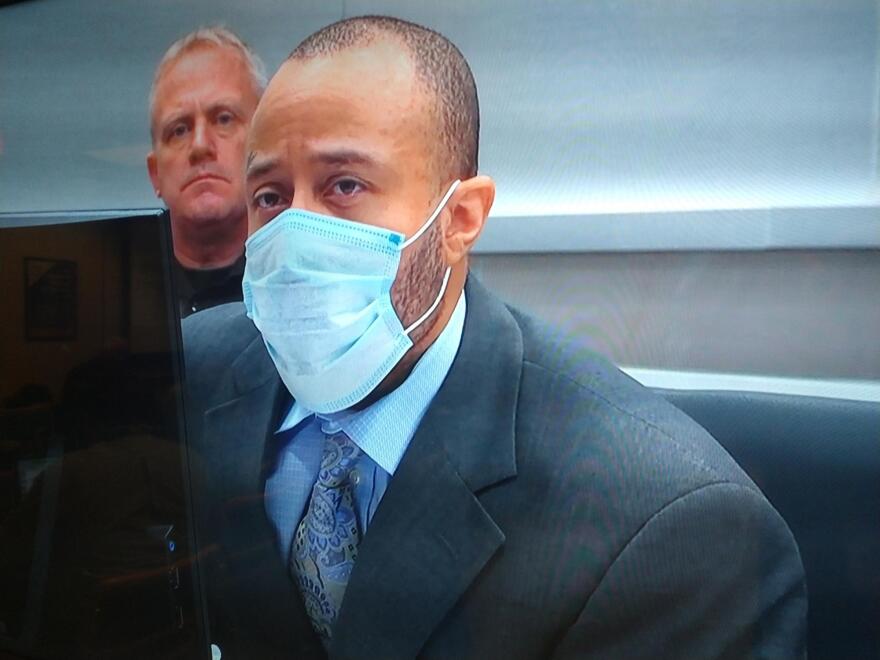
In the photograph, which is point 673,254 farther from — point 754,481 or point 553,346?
point 754,481

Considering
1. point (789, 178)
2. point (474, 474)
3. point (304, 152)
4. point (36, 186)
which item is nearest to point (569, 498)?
point (474, 474)

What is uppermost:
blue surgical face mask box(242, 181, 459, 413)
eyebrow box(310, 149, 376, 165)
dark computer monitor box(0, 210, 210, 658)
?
eyebrow box(310, 149, 376, 165)

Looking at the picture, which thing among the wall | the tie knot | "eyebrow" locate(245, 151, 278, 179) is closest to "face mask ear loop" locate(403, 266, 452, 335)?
the wall

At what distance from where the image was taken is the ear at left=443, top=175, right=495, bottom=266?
125cm

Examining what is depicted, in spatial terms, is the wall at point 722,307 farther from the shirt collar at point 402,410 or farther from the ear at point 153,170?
the ear at point 153,170

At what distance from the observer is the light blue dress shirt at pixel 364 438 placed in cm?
133

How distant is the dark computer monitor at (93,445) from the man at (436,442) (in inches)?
10.3

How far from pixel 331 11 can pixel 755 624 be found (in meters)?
1.20

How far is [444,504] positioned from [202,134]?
0.87 meters

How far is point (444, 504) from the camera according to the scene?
1298mm

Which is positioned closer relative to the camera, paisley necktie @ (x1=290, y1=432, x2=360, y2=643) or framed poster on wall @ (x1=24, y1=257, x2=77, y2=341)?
paisley necktie @ (x1=290, y1=432, x2=360, y2=643)

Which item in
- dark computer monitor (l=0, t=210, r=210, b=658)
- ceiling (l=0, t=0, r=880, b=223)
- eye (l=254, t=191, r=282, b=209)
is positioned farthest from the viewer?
dark computer monitor (l=0, t=210, r=210, b=658)

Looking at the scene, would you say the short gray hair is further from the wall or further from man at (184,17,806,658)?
the wall

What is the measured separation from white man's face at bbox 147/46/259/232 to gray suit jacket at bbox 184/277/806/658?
0.26 m
